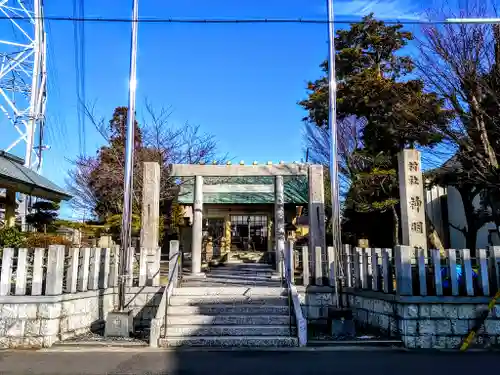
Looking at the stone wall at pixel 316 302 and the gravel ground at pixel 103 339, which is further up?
the stone wall at pixel 316 302

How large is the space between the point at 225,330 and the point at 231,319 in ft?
1.41

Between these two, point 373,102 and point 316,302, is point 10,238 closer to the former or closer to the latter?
point 316,302

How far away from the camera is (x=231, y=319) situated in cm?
795

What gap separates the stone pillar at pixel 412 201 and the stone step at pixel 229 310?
143 inches

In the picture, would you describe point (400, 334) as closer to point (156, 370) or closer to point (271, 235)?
point (156, 370)

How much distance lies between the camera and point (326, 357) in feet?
21.4

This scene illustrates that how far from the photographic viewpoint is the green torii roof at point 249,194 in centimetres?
1403

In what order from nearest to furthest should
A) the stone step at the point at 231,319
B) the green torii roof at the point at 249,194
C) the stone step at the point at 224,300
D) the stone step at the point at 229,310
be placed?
the stone step at the point at 231,319 → the stone step at the point at 229,310 → the stone step at the point at 224,300 → the green torii roof at the point at 249,194

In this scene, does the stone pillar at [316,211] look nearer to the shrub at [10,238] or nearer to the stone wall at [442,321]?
the stone wall at [442,321]

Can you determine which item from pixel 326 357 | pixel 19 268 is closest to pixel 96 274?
pixel 19 268

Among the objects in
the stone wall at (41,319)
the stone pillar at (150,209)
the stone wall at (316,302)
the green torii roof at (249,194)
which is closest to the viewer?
the stone wall at (41,319)

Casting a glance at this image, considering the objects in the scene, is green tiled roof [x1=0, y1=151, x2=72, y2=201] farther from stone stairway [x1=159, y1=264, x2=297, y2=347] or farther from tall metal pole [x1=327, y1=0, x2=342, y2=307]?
tall metal pole [x1=327, y1=0, x2=342, y2=307]

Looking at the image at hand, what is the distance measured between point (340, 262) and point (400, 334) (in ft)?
6.21

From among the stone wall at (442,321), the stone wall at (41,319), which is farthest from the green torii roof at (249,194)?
the stone wall at (442,321)
